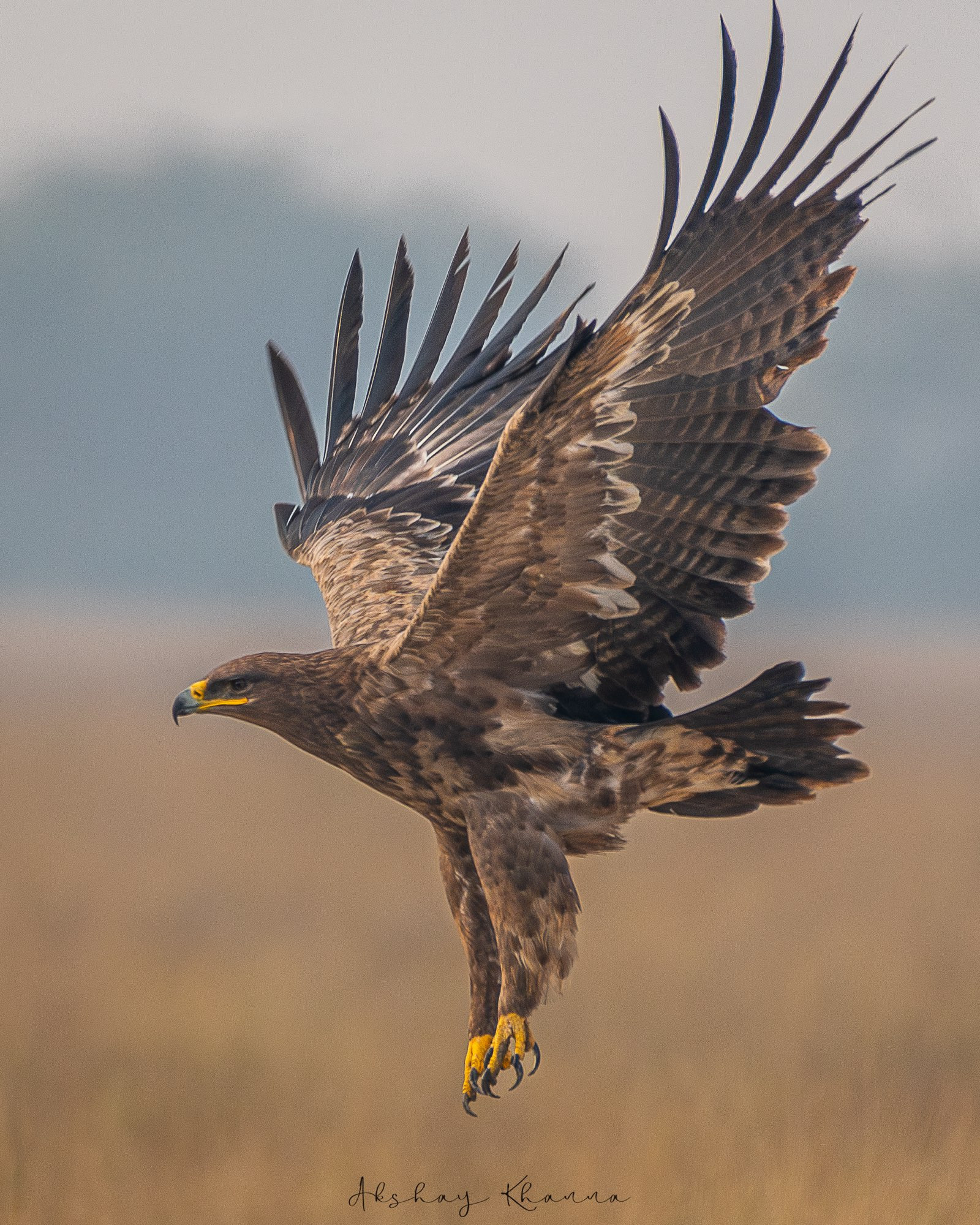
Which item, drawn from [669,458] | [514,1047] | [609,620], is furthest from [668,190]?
[514,1047]

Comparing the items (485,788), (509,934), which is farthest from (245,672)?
(509,934)

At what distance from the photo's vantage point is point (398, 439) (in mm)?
5969

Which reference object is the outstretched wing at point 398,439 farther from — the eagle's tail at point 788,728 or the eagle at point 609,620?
the eagle's tail at point 788,728

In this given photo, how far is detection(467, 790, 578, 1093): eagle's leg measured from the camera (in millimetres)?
3770

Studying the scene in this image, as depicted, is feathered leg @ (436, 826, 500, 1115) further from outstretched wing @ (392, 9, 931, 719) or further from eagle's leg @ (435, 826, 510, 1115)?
outstretched wing @ (392, 9, 931, 719)

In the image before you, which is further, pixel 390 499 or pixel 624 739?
pixel 390 499

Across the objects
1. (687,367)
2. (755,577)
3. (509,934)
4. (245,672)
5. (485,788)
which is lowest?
(509,934)

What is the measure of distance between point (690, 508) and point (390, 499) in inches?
85.6

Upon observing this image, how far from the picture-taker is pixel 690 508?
3.83 m

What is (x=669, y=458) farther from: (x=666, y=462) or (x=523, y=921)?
(x=523, y=921)

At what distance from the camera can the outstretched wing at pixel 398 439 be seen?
5.32m

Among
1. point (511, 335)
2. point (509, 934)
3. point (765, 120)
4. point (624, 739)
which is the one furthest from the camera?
point (511, 335)

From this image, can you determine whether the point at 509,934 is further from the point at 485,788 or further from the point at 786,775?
the point at 786,775

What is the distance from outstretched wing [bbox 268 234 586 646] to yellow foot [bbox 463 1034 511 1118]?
5.19 feet
